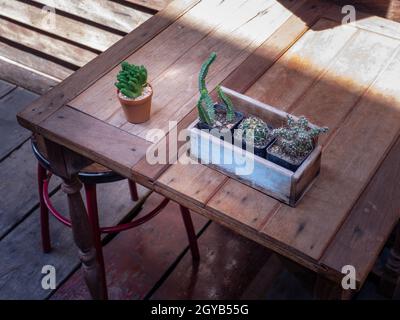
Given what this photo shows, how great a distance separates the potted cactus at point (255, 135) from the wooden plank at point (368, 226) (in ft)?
0.94

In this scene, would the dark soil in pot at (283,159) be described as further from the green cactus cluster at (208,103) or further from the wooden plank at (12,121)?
the wooden plank at (12,121)

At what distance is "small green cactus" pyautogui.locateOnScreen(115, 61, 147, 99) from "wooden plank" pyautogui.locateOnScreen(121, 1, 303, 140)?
0.40ft

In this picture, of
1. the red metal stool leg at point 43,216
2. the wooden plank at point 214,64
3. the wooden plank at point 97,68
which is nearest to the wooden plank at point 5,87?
the red metal stool leg at point 43,216

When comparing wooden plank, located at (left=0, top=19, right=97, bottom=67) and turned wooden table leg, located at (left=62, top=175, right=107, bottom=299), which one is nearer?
turned wooden table leg, located at (left=62, top=175, right=107, bottom=299)

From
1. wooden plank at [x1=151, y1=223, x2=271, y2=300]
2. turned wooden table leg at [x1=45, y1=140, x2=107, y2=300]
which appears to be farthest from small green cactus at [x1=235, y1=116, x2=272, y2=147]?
wooden plank at [x1=151, y1=223, x2=271, y2=300]

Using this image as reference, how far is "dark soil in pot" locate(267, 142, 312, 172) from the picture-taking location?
61.5 inches

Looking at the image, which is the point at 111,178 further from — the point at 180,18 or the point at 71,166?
the point at 180,18

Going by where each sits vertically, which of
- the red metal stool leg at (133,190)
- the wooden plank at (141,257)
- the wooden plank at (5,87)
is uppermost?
the red metal stool leg at (133,190)

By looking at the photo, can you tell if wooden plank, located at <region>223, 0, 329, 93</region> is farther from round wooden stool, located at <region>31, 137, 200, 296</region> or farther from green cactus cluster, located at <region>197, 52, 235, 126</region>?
round wooden stool, located at <region>31, 137, 200, 296</region>

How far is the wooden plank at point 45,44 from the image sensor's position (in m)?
3.47

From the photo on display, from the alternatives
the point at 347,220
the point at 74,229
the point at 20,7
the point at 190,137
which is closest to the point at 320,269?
the point at 347,220

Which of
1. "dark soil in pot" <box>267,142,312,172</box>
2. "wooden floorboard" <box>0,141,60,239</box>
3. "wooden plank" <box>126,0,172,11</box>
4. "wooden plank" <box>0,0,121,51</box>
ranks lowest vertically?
"wooden floorboard" <box>0,141,60,239</box>

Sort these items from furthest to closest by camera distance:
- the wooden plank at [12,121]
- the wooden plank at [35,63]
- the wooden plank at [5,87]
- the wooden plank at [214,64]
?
the wooden plank at [5,87]
the wooden plank at [35,63]
the wooden plank at [12,121]
the wooden plank at [214,64]

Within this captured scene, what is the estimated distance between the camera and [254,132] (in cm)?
161
